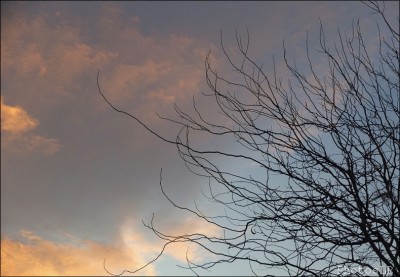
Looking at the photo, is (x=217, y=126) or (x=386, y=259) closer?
(x=386, y=259)

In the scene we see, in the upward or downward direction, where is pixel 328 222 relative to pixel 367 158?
downward

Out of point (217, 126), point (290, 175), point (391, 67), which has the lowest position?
point (290, 175)

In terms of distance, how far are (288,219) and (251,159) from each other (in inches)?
20.3

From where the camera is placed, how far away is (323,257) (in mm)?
3307

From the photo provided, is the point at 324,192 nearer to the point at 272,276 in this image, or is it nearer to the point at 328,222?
the point at 328,222

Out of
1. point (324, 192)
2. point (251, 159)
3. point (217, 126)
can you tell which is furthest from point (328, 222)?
point (217, 126)

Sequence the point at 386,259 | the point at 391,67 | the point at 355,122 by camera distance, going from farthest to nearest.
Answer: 1. the point at 391,67
2. the point at 355,122
3. the point at 386,259

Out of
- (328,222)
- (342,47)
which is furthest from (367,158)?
(342,47)

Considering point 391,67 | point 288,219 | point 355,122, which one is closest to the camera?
point 288,219

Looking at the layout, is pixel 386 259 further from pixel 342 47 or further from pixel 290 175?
pixel 342 47

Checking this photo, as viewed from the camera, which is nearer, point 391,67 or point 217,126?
point 217,126

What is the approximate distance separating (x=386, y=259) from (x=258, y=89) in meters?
1.55

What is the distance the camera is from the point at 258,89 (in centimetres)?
353

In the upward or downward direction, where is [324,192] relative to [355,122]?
downward
